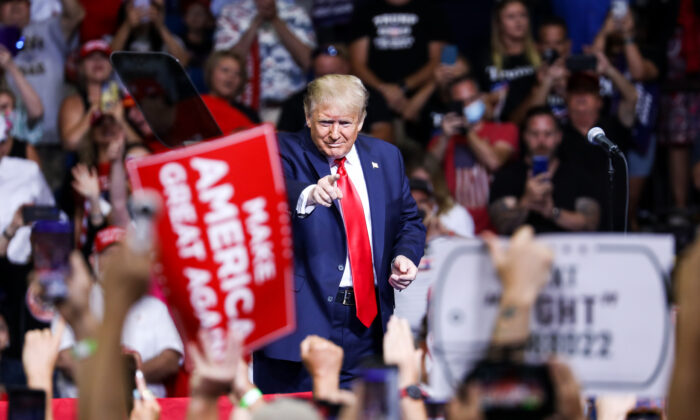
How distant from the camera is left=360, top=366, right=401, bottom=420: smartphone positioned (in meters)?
2.37

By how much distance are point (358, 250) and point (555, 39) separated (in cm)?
403

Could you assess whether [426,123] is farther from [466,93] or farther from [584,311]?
[584,311]

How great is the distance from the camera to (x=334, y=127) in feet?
13.9

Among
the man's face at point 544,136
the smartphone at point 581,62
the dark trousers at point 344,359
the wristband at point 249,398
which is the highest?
the smartphone at point 581,62

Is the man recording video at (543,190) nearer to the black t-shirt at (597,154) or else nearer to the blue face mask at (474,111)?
the black t-shirt at (597,154)

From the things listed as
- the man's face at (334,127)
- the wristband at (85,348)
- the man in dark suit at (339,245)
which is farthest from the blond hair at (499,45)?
the wristband at (85,348)

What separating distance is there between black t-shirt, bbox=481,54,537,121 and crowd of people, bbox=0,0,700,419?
0.4 inches

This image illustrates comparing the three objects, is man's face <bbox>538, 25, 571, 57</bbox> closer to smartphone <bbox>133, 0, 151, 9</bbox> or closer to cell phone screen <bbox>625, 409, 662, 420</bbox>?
smartphone <bbox>133, 0, 151, 9</bbox>

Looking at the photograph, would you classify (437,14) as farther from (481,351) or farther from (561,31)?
(481,351)

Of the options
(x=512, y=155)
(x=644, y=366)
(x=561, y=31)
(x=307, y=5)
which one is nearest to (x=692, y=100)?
(x=561, y=31)

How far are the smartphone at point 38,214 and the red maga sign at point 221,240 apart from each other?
3764 millimetres

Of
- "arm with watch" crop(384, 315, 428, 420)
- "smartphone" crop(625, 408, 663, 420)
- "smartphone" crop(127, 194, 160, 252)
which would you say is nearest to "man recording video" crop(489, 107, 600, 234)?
"smartphone" crop(625, 408, 663, 420)

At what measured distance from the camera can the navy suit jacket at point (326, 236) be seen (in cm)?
425

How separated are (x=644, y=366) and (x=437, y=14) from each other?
5572mm
